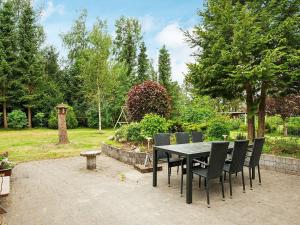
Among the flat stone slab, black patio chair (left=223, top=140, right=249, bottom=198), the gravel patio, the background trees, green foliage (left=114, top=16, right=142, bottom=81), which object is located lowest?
the gravel patio

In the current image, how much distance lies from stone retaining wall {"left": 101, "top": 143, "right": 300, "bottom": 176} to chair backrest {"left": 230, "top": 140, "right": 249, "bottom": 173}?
2.08 metres

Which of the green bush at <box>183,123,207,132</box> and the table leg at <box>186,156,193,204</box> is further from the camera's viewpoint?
the green bush at <box>183,123,207,132</box>

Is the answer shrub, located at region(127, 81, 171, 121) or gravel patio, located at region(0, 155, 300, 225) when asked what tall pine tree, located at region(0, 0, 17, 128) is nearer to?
shrub, located at region(127, 81, 171, 121)

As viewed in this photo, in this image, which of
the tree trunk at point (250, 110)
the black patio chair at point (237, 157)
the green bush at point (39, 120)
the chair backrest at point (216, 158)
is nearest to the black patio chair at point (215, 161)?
the chair backrest at point (216, 158)

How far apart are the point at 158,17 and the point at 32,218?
12.0 metres

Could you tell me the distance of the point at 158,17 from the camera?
42.3 ft

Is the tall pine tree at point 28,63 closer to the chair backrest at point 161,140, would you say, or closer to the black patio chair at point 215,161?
the chair backrest at point 161,140

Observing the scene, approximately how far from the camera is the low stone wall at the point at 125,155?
671 centimetres

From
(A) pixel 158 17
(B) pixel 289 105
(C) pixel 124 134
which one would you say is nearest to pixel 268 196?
(C) pixel 124 134

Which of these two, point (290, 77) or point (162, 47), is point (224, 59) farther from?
point (162, 47)

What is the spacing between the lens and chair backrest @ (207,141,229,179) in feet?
12.5

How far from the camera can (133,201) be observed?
3.99 meters

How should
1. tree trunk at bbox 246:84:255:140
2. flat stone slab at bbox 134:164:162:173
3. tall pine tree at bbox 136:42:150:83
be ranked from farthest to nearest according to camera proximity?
1. tall pine tree at bbox 136:42:150:83
2. tree trunk at bbox 246:84:255:140
3. flat stone slab at bbox 134:164:162:173

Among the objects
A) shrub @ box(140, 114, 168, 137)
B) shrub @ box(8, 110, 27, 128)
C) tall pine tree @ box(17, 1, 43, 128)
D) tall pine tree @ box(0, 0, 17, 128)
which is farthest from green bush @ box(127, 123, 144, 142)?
tall pine tree @ box(0, 0, 17, 128)
